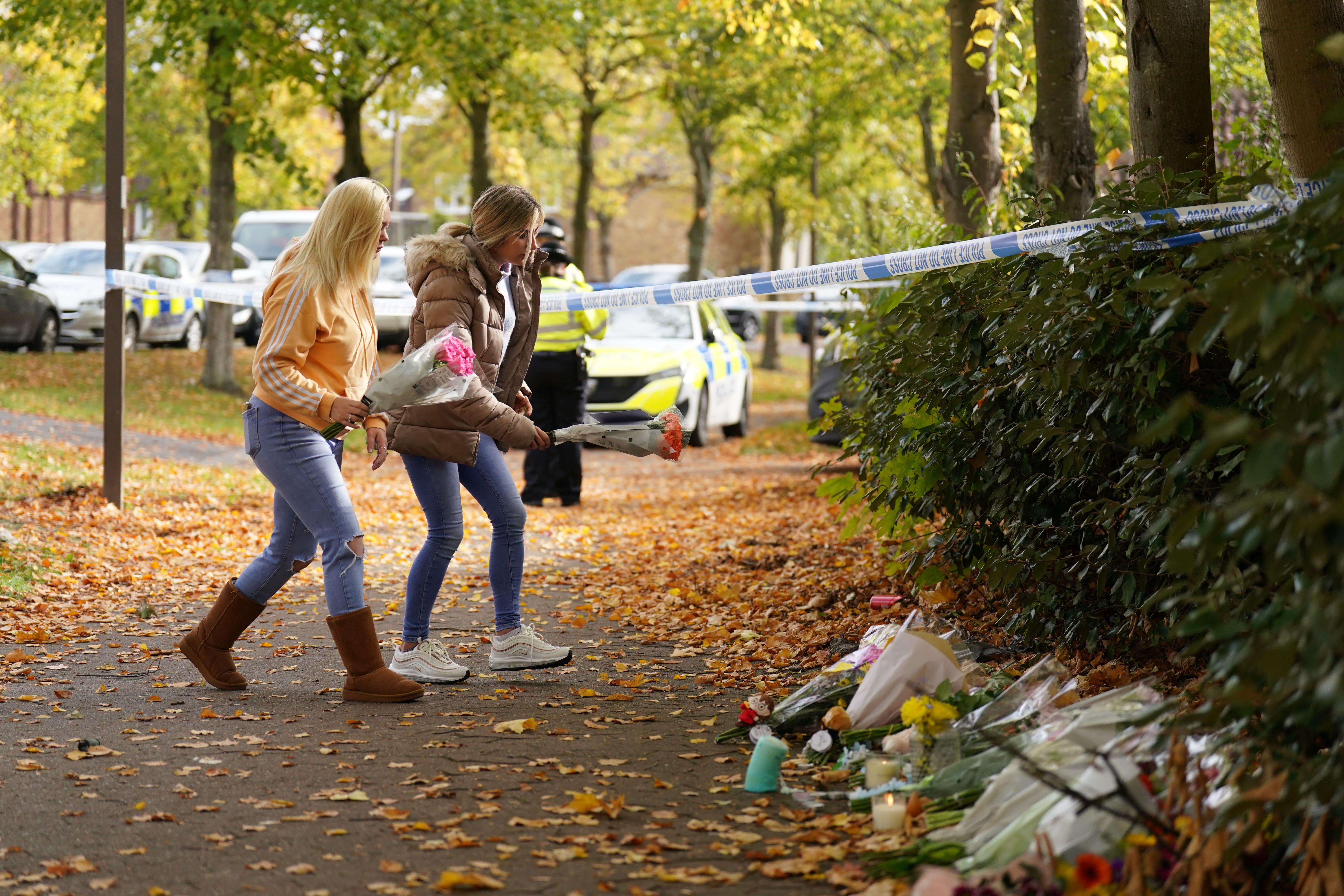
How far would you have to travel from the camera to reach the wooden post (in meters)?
9.70

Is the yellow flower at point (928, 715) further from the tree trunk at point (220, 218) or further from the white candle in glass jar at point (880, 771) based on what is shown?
the tree trunk at point (220, 218)

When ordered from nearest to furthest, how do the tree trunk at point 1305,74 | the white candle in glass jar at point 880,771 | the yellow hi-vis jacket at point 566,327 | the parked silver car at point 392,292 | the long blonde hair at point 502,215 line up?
the white candle in glass jar at point 880,771
the tree trunk at point 1305,74
the long blonde hair at point 502,215
the yellow hi-vis jacket at point 566,327
the parked silver car at point 392,292

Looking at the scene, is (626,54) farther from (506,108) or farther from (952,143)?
(952,143)

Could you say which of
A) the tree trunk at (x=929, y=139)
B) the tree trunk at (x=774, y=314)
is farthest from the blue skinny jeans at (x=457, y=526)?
the tree trunk at (x=774, y=314)

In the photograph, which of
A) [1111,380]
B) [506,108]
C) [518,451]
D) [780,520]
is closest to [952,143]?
[780,520]

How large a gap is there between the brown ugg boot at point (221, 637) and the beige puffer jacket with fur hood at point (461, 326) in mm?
909

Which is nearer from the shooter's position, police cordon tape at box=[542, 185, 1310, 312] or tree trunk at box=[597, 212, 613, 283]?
police cordon tape at box=[542, 185, 1310, 312]

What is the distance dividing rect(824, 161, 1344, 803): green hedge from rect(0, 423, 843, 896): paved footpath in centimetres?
131

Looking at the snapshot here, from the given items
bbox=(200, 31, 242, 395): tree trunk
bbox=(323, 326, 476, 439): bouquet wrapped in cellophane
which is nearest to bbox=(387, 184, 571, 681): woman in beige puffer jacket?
bbox=(323, 326, 476, 439): bouquet wrapped in cellophane

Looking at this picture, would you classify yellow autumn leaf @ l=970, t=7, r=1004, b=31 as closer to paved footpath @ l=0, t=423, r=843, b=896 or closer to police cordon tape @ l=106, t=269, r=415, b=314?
police cordon tape @ l=106, t=269, r=415, b=314

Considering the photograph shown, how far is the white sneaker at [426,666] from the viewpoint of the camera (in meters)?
5.84

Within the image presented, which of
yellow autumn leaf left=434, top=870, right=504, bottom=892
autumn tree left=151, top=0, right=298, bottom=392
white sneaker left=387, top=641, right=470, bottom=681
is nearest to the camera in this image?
yellow autumn leaf left=434, top=870, right=504, bottom=892

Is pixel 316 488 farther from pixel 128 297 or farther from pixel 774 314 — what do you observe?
pixel 774 314

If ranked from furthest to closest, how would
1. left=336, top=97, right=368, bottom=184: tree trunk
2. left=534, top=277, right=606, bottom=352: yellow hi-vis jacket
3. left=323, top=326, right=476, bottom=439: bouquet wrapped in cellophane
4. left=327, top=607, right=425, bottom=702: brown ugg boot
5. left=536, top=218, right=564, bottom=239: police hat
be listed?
left=336, top=97, right=368, bottom=184: tree trunk → left=536, top=218, right=564, bottom=239: police hat → left=534, top=277, right=606, bottom=352: yellow hi-vis jacket → left=327, top=607, right=425, bottom=702: brown ugg boot → left=323, top=326, right=476, bottom=439: bouquet wrapped in cellophane
